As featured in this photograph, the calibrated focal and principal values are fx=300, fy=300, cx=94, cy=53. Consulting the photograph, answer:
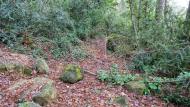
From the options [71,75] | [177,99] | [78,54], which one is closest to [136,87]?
[177,99]

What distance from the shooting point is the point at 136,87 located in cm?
779

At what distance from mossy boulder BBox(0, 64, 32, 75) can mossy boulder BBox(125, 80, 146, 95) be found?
2623mm

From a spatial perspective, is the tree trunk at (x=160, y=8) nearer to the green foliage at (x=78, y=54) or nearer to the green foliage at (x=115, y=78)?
the green foliage at (x=78, y=54)

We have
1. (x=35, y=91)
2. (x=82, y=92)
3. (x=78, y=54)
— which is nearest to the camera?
(x=35, y=91)

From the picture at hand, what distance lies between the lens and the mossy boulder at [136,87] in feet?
25.4

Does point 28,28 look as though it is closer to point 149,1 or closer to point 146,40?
point 146,40

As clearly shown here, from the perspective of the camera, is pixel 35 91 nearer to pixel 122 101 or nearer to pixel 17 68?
pixel 17 68

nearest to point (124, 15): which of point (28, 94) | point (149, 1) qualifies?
point (149, 1)

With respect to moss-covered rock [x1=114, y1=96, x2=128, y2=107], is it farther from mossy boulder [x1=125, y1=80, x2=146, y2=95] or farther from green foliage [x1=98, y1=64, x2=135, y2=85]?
green foliage [x1=98, y1=64, x2=135, y2=85]

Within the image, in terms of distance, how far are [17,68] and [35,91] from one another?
4.65 feet

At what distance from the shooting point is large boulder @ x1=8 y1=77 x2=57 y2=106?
6293mm

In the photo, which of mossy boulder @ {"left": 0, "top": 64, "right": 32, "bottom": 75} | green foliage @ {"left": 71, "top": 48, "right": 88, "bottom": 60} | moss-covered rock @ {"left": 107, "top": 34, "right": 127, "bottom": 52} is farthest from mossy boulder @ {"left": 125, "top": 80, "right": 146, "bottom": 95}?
moss-covered rock @ {"left": 107, "top": 34, "right": 127, "bottom": 52}

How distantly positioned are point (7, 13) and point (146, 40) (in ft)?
16.5

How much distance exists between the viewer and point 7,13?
9.86 metres
